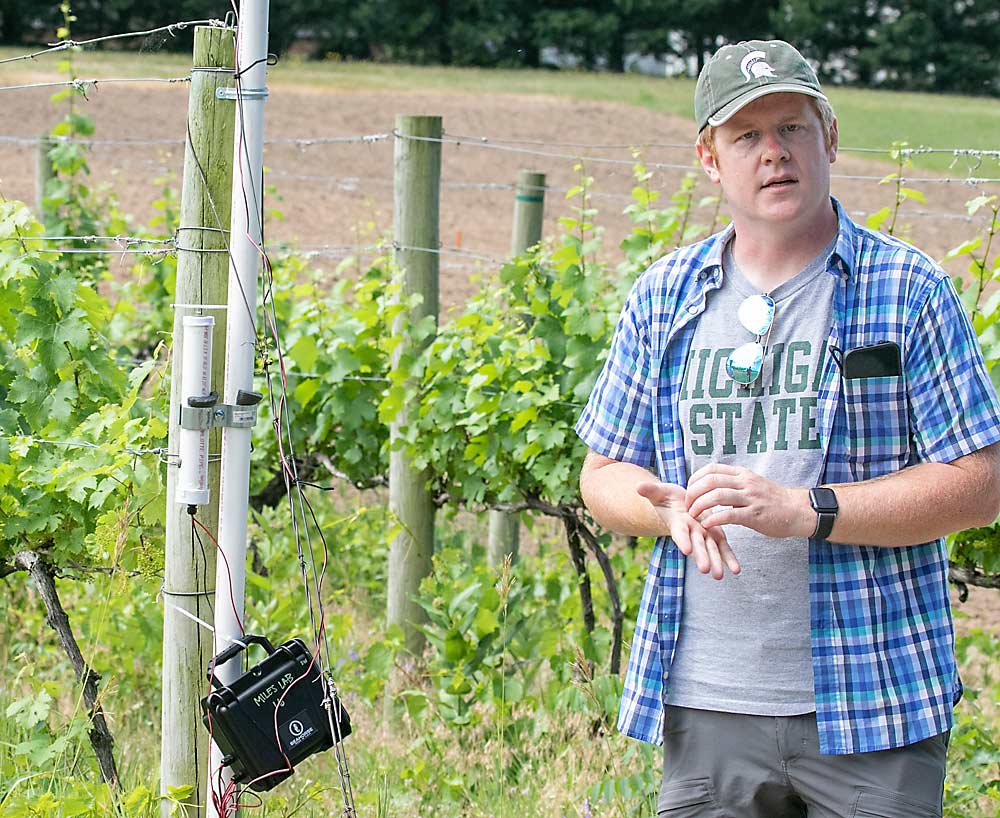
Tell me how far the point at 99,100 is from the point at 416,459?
18.0 meters

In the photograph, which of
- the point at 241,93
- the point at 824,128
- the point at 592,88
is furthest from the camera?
the point at 592,88

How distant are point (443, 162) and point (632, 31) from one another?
A: 28028 millimetres

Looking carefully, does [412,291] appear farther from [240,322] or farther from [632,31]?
[632,31]

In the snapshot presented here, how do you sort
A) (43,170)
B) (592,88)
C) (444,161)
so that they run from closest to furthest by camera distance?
1. (43,170)
2. (444,161)
3. (592,88)

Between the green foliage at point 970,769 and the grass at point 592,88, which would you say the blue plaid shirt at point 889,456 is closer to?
the green foliage at point 970,769

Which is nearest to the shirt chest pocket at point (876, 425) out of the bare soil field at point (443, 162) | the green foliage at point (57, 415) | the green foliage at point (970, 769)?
the green foliage at point (970, 769)

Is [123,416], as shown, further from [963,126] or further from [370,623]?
[963,126]

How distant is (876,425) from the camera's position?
220 cm

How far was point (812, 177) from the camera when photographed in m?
2.20

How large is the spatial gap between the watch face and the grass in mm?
18351

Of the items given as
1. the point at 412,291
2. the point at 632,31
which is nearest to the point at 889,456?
the point at 412,291

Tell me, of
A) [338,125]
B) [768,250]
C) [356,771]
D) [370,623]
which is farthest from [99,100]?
[768,250]

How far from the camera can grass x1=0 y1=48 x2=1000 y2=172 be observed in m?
24.1

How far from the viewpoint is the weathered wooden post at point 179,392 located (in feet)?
8.91
